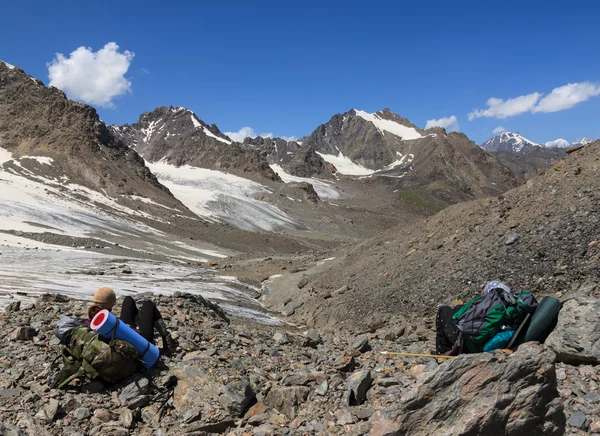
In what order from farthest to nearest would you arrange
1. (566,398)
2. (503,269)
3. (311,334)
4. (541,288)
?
(503,269), (541,288), (311,334), (566,398)

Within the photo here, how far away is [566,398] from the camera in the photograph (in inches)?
248

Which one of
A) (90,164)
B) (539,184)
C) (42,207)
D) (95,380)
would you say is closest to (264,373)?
(95,380)

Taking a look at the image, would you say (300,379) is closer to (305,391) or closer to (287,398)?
(305,391)

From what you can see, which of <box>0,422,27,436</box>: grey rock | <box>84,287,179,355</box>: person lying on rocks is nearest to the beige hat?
<box>84,287,179,355</box>: person lying on rocks

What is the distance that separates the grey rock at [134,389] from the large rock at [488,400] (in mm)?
3981

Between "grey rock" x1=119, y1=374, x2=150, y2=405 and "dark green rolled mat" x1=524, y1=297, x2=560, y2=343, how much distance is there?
20.2ft

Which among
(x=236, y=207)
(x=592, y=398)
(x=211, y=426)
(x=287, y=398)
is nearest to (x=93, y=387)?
(x=211, y=426)

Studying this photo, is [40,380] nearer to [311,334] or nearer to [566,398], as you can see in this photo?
[311,334]

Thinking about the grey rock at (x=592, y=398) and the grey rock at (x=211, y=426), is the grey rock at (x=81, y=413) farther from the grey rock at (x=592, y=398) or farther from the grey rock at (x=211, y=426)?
the grey rock at (x=592, y=398)

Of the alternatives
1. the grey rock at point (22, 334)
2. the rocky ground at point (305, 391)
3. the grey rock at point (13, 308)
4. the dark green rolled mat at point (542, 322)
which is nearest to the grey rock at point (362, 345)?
the rocky ground at point (305, 391)

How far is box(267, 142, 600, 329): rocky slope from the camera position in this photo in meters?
13.9

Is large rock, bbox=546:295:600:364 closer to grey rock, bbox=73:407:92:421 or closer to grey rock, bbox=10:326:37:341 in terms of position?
grey rock, bbox=73:407:92:421

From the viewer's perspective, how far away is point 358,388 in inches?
269

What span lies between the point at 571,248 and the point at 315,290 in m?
13.7
